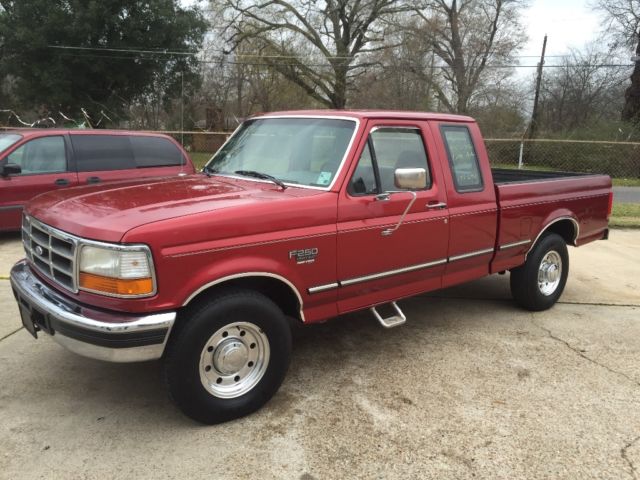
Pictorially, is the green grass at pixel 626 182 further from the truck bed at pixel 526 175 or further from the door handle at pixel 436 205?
the door handle at pixel 436 205

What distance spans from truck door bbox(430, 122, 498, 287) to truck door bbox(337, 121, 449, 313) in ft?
0.40

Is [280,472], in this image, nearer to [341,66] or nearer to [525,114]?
[341,66]

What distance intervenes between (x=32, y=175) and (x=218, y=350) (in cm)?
609

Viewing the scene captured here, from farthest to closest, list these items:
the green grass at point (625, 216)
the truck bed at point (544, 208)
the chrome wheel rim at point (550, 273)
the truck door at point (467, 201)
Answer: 1. the green grass at point (625, 216)
2. the chrome wheel rim at point (550, 273)
3. the truck bed at point (544, 208)
4. the truck door at point (467, 201)

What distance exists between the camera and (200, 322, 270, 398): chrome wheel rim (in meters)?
3.18

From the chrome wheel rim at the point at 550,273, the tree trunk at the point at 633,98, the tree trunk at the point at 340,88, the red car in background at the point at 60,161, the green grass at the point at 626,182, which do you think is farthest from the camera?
the tree trunk at the point at 340,88

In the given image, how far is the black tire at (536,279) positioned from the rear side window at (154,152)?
19.3 ft

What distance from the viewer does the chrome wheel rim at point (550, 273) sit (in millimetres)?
5498

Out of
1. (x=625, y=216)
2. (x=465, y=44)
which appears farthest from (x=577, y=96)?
(x=625, y=216)

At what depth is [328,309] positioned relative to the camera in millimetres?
3725

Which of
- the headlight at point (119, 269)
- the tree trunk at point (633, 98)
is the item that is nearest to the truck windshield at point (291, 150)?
the headlight at point (119, 269)

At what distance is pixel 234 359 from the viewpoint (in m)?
3.25

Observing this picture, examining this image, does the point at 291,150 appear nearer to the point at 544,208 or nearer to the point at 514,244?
the point at 514,244

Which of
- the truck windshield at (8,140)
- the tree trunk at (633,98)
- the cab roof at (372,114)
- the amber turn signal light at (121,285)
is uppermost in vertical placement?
the tree trunk at (633,98)
